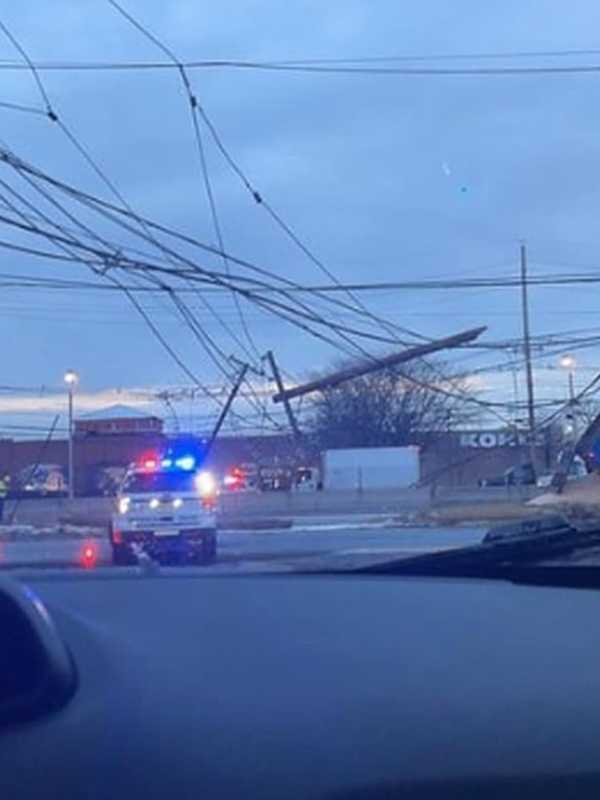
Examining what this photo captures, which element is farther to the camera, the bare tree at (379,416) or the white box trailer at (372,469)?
the bare tree at (379,416)

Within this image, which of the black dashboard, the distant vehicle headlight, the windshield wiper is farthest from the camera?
the distant vehicle headlight

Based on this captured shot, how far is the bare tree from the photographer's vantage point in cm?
7769

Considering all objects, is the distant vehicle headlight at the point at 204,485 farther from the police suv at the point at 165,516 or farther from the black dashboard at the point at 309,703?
the black dashboard at the point at 309,703

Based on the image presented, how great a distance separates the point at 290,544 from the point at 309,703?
24.9m

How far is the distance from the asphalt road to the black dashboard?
18375 mm

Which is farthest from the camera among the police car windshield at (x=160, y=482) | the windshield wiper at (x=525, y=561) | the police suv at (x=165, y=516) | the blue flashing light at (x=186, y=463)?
the blue flashing light at (x=186, y=463)

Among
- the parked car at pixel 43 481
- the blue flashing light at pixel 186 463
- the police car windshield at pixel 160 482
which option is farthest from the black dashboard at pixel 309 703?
the parked car at pixel 43 481

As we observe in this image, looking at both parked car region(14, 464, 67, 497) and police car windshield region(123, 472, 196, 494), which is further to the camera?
parked car region(14, 464, 67, 497)

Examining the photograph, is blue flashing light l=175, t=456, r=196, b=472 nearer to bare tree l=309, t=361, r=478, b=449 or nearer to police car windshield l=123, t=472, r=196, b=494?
police car windshield l=123, t=472, r=196, b=494

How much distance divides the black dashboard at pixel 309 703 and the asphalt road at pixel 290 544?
18.4 m

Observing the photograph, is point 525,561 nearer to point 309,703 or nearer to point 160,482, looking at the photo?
point 309,703

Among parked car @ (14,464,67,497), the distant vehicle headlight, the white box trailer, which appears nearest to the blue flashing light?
the distant vehicle headlight

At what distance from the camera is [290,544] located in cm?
2714

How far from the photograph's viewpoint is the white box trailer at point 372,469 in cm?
6038
